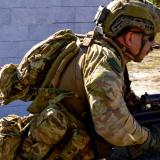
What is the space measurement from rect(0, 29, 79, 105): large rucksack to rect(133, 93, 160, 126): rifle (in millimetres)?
575

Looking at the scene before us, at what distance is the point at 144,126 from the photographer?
330 cm

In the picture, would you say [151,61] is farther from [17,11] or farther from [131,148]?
[131,148]

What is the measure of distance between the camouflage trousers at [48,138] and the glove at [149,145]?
0.27 m

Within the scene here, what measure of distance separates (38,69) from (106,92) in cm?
53

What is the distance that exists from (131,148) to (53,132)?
0.53m

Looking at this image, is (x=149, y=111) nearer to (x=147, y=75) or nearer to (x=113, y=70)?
(x=113, y=70)

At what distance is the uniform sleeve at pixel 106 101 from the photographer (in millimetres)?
→ 2824

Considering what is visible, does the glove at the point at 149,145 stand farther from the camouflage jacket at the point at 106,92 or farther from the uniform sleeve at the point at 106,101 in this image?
the uniform sleeve at the point at 106,101

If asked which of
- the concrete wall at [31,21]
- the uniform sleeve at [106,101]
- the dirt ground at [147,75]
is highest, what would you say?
the uniform sleeve at [106,101]

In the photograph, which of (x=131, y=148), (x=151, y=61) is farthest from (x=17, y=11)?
(x=131, y=148)

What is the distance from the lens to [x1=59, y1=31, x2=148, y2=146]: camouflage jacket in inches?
111

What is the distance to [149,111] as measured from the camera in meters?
3.38

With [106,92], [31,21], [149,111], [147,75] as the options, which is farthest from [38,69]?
[147,75]

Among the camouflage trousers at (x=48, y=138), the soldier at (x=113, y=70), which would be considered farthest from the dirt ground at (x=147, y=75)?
the camouflage trousers at (x=48, y=138)
